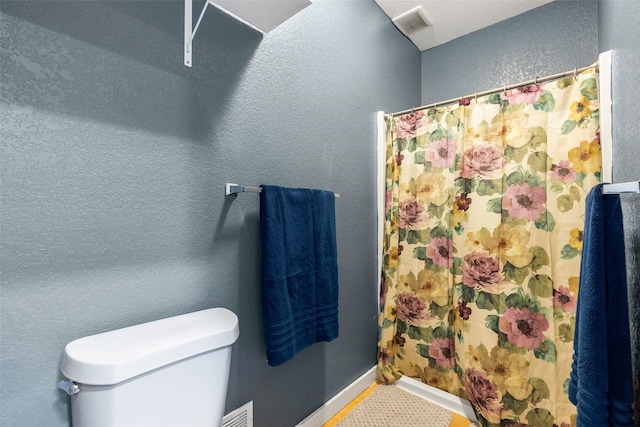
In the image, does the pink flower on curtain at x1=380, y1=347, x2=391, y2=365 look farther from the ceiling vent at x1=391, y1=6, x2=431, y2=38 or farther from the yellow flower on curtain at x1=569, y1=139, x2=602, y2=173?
the ceiling vent at x1=391, y1=6, x2=431, y2=38

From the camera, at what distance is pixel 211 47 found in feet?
3.26

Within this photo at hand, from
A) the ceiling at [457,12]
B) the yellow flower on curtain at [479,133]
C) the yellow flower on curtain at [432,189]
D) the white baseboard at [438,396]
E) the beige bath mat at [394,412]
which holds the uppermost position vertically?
the ceiling at [457,12]

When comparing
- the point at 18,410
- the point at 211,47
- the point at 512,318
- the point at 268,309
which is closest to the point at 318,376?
the point at 268,309

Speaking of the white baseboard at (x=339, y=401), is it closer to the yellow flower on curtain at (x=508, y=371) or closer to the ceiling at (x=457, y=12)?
the yellow flower on curtain at (x=508, y=371)

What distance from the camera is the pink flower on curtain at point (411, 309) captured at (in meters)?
1.67

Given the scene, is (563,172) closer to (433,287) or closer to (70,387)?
(433,287)

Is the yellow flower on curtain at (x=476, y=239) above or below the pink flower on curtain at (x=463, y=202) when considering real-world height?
below

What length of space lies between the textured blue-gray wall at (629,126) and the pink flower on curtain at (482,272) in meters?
0.59

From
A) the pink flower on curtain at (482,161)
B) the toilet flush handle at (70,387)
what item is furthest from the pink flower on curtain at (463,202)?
the toilet flush handle at (70,387)

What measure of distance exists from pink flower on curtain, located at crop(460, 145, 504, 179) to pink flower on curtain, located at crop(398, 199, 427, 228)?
29 cm

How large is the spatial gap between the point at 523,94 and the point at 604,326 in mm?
1138

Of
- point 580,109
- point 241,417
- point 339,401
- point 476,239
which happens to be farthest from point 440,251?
point 241,417

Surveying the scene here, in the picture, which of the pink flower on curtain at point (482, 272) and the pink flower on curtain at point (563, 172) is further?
the pink flower on curtain at point (482, 272)

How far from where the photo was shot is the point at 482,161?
147cm
